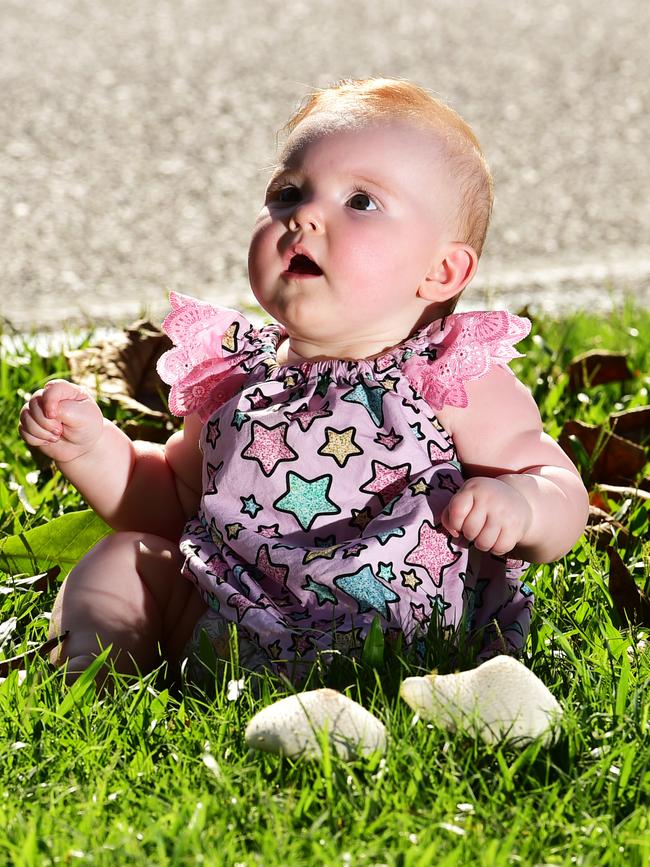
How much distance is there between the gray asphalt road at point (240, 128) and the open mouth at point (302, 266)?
1.97 m

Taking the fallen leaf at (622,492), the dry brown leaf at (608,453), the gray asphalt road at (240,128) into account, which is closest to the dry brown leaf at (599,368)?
the dry brown leaf at (608,453)

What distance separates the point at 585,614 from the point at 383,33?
662 centimetres

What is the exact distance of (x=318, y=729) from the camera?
5.40 feet

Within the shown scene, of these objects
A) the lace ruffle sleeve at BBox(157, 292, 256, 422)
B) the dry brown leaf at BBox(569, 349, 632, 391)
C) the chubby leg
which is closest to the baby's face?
the lace ruffle sleeve at BBox(157, 292, 256, 422)

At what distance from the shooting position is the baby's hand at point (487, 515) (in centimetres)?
196

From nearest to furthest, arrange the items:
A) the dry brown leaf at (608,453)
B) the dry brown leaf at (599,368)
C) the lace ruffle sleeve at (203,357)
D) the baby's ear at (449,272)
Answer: the baby's ear at (449,272), the lace ruffle sleeve at (203,357), the dry brown leaf at (608,453), the dry brown leaf at (599,368)

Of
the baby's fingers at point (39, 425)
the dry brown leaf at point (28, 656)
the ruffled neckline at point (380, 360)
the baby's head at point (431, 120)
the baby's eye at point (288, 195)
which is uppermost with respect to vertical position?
the baby's head at point (431, 120)

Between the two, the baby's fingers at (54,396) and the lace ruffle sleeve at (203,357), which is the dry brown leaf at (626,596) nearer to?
the lace ruffle sleeve at (203,357)

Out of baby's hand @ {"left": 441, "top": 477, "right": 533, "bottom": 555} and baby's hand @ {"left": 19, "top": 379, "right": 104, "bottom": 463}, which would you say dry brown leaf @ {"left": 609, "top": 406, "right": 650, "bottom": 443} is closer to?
baby's hand @ {"left": 441, "top": 477, "right": 533, "bottom": 555}

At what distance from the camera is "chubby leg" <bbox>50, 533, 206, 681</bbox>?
2.08 meters

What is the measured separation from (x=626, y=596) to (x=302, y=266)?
84cm

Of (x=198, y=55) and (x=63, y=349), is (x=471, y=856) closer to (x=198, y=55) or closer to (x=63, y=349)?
(x=63, y=349)

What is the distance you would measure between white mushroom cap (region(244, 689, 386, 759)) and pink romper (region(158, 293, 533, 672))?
295 mm

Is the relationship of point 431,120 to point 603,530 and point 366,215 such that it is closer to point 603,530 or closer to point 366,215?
point 366,215
